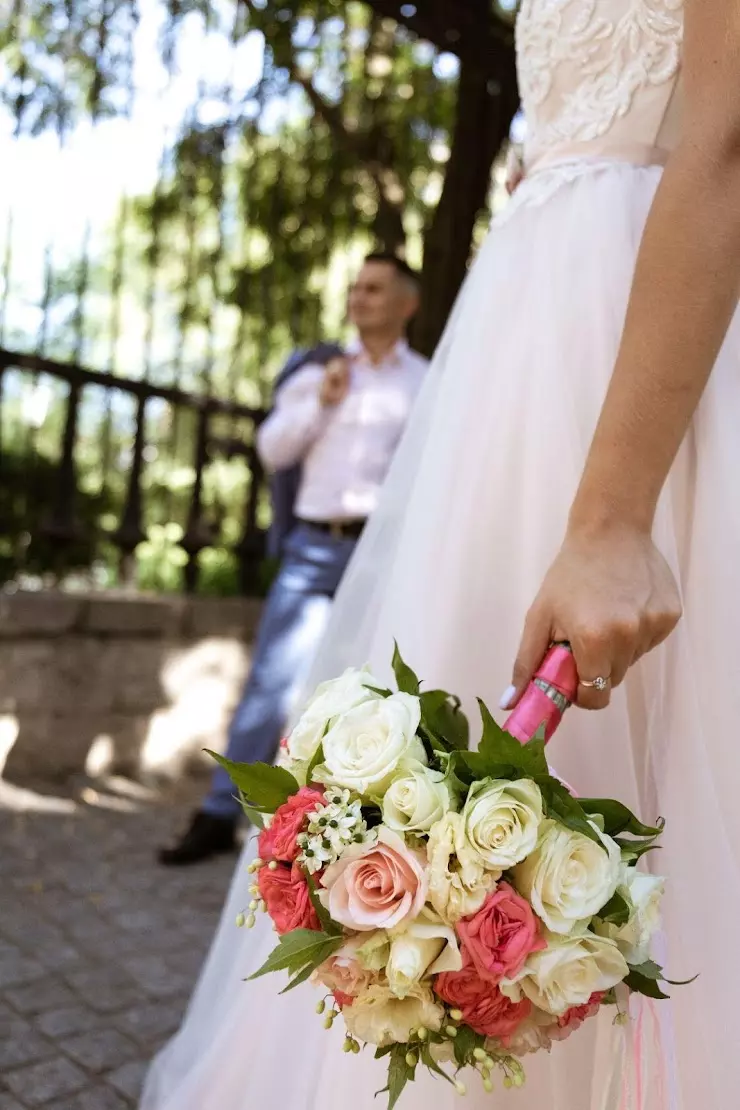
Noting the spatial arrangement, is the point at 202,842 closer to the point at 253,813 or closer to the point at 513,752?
the point at 253,813

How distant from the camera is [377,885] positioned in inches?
31.9

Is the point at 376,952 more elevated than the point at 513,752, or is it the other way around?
the point at 513,752

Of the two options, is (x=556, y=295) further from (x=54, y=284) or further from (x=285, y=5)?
(x=285, y=5)

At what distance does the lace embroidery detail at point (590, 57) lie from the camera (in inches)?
49.9

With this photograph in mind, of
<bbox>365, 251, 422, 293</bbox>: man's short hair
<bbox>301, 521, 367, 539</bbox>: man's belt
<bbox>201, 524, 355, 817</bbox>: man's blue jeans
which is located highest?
<bbox>365, 251, 422, 293</bbox>: man's short hair

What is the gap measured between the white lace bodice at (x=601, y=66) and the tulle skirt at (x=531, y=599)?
0.07 metres

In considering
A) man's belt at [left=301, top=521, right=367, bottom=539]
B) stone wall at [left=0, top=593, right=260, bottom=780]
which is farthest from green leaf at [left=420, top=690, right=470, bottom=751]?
stone wall at [left=0, top=593, right=260, bottom=780]

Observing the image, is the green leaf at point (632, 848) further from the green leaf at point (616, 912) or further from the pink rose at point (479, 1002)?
the pink rose at point (479, 1002)

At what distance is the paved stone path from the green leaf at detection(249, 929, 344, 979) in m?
1.23

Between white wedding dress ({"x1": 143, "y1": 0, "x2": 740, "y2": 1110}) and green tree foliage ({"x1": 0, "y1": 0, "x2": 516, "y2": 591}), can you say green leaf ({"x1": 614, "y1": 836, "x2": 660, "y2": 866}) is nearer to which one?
white wedding dress ({"x1": 143, "y1": 0, "x2": 740, "y2": 1110})

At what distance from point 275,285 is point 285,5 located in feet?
3.93

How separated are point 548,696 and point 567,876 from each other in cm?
22

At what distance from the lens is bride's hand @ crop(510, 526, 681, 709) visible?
985mm

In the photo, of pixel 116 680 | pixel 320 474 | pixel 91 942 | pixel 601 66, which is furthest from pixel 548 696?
pixel 116 680
